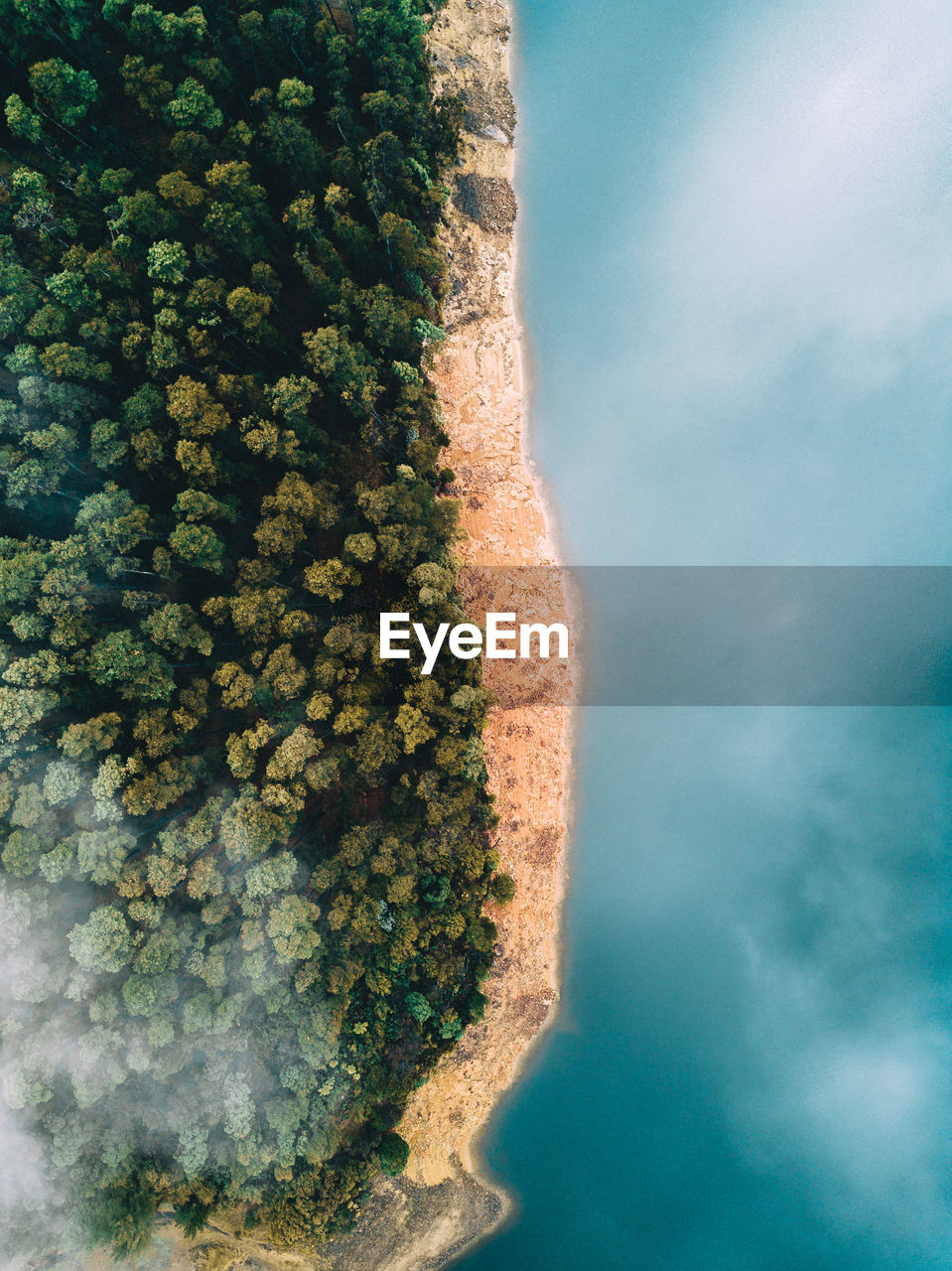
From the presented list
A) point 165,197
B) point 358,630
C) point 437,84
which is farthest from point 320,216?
point 358,630

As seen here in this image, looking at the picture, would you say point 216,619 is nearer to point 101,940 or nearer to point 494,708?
point 101,940

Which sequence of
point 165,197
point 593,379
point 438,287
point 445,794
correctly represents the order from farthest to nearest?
1. point 593,379
2. point 438,287
3. point 445,794
4. point 165,197

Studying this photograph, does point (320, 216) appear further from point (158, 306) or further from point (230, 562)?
point (230, 562)

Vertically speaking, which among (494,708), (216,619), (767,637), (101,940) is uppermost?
(767,637)

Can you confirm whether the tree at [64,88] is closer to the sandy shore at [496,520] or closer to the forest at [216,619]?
the forest at [216,619]

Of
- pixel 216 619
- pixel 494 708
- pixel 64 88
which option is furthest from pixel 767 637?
pixel 64 88

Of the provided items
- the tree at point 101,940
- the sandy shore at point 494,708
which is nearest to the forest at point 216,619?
the tree at point 101,940

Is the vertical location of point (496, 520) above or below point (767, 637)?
above

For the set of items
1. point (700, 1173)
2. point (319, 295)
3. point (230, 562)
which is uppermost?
point (319, 295)

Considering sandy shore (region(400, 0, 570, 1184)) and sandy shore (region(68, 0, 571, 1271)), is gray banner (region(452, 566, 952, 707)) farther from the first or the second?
sandy shore (region(400, 0, 570, 1184))
